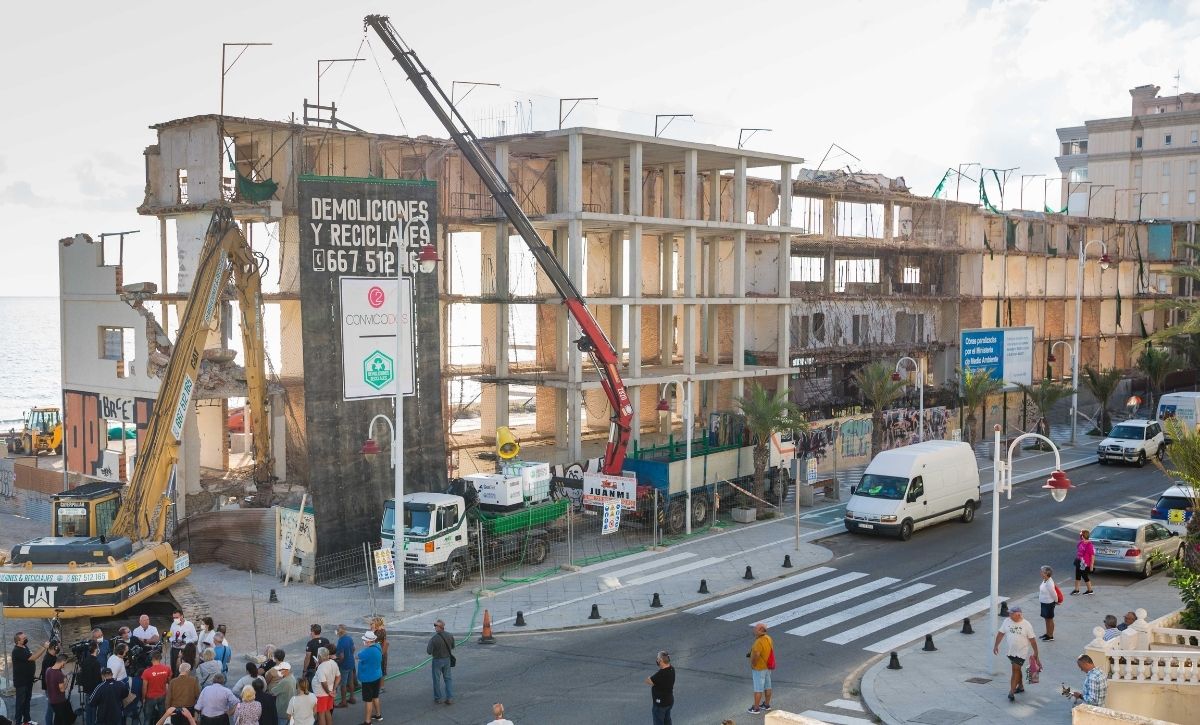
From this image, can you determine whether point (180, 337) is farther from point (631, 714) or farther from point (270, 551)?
point (631, 714)

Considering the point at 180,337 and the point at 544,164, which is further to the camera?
the point at 544,164

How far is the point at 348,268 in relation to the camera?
31391 mm

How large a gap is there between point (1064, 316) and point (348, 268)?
56961mm

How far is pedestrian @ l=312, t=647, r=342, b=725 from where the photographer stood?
18.6 m

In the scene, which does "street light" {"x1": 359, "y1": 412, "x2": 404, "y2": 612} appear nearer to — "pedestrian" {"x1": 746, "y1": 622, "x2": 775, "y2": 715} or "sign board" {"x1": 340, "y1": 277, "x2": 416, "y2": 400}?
"sign board" {"x1": 340, "y1": 277, "x2": 416, "y2": 400}

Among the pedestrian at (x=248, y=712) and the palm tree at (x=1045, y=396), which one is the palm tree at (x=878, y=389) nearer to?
the palm tree at (x=1045, y=396)

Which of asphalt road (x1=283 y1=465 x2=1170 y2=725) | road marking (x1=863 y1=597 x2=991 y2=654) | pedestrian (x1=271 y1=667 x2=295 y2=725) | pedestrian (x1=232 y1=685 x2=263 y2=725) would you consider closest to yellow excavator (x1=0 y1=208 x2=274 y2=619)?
asphalt road (x1=283 y1=465 x2=1170 y2=725)

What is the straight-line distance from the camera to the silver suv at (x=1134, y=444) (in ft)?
158

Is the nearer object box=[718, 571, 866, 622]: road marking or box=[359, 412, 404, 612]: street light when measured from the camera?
box=[359, 412, 404, 612]: street light

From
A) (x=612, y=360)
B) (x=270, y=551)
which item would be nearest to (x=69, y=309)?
(x=270, y=551)

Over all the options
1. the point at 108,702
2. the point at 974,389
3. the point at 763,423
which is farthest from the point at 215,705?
the point at 974,389

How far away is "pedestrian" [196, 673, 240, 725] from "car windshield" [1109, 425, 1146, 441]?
4345 cm

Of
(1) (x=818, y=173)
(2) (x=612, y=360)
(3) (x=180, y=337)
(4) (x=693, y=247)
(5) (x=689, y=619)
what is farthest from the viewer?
(1) (x=818, y=173)

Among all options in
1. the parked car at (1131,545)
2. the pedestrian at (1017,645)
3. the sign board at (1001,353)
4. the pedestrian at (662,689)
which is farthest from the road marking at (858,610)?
the sign board at (1001,353)
